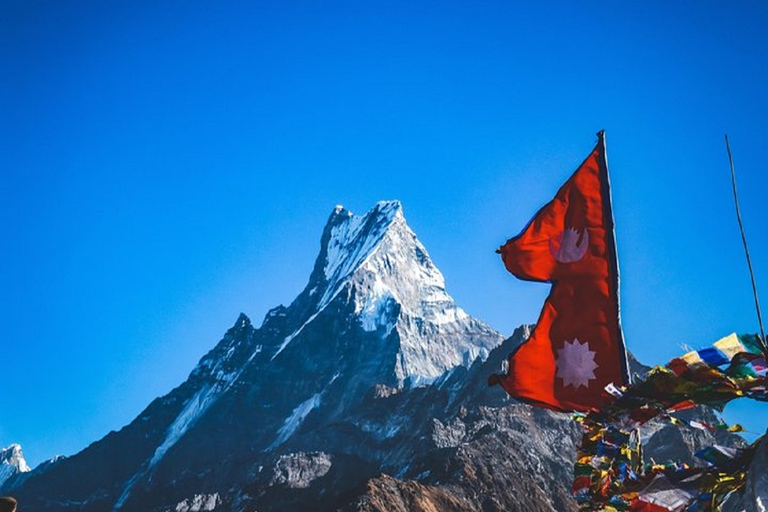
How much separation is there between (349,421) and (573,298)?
102 m

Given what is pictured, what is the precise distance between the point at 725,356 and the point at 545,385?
3284 mm

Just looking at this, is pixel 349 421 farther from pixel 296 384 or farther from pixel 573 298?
pixel 573 298

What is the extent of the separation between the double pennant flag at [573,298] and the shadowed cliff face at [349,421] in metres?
52.6

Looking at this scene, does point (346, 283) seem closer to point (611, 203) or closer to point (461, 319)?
point (461, 319)

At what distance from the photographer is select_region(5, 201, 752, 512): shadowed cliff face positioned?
76500 mm

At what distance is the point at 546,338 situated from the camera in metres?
11.0

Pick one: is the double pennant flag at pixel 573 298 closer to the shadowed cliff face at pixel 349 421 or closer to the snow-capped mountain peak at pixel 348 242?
the shadowed cliff face at pixel 349 421

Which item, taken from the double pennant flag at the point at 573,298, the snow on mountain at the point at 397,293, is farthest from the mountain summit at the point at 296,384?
the double pennant flag at the point at 573,298

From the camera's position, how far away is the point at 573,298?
10992mm

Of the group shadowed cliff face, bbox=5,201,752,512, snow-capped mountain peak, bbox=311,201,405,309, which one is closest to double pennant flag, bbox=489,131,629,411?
shadowed cliff face, bbox=5,201,752,512

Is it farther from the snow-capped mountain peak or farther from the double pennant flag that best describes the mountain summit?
the double pennant flag

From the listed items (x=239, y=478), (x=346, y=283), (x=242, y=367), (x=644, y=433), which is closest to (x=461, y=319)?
(x=346, y=283)

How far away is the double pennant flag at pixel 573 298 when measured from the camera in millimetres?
10305

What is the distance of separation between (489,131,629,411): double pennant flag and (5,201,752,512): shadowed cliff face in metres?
52.6
